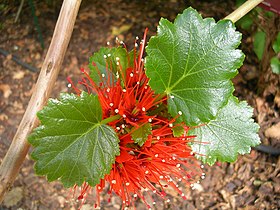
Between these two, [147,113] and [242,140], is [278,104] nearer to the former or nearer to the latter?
[242,140]

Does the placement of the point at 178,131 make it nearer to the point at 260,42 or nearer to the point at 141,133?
the point at 141,133

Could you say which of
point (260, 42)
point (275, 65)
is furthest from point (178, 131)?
point (260, 42)

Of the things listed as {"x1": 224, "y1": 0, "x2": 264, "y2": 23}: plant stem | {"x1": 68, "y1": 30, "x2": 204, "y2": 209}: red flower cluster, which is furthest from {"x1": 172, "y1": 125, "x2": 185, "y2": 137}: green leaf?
{"x1": 224, "y1": 0, "x2": 264, "y2": 23}: plant stem

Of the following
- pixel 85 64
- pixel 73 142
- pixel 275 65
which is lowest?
pixel 73 142

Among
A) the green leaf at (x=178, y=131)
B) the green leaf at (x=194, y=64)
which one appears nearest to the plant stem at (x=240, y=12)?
the green leaf at (x=194, y=64)

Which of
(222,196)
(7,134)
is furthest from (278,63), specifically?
(7,134)

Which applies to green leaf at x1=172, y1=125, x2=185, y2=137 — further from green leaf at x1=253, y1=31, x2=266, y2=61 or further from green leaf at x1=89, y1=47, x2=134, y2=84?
green leaf at x1=253, y1=31, x2=266, y2=61
